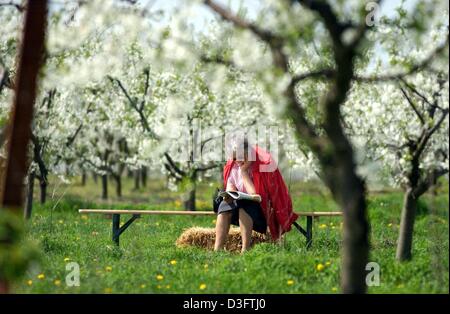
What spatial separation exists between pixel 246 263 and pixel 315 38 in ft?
7.99

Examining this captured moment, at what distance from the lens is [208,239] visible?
9.21m

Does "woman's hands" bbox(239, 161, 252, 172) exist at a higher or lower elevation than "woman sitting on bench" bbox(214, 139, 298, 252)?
higher

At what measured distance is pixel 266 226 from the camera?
28.3 ft

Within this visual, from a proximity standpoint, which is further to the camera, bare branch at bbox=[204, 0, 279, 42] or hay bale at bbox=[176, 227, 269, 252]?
hay bale at bbox=[176, 227, 269, 252]

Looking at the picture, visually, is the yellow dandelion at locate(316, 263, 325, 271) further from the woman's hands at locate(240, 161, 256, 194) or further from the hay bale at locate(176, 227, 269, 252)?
the hay bale at locate(176, 227, 269, 252)

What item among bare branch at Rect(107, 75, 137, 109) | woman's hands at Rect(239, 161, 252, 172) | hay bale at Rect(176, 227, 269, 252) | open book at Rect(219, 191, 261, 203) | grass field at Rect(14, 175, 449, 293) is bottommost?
grass field at Rect(14, 175, 449, 293)

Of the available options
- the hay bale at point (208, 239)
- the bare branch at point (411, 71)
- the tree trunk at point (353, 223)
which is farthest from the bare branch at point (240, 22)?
the hay bale at point (208, 239)

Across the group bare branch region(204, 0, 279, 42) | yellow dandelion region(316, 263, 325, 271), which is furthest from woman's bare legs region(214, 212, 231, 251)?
bare branch region(204, 0, 279, 42)

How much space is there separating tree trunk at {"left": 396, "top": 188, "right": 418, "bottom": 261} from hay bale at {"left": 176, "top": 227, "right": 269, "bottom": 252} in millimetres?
2297

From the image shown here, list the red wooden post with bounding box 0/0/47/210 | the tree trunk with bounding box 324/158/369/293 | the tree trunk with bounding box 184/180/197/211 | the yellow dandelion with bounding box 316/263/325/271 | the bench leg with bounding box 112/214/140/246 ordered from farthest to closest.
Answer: the tree trunk with bounding box 184/180/197/211 → the bench leg with bounding box 112/214/140/246 → the yellow dandelion with bounding box 316/263/325/271 → the tree trunk with bounding box 324/158/369/293 → the red wooden post with bounding box 0/0/47/210

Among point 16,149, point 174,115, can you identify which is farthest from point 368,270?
point 174,115

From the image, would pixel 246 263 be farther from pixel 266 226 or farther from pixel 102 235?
pixel 102 235

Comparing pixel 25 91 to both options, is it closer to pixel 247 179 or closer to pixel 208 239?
pixel 247 179

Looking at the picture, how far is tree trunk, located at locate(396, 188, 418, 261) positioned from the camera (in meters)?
6.80
